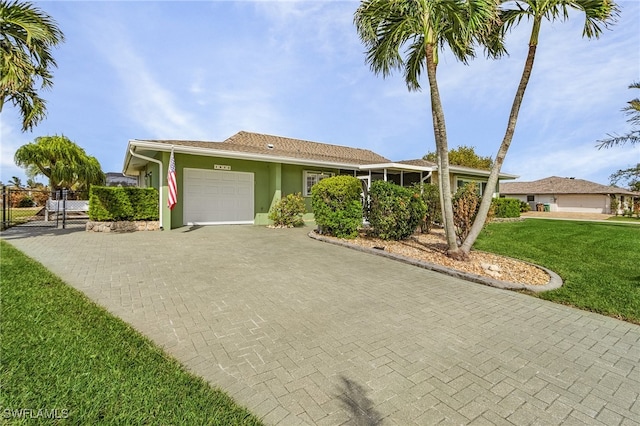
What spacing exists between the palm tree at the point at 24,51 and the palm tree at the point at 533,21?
12.5 m

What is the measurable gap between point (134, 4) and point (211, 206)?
7.33 meters

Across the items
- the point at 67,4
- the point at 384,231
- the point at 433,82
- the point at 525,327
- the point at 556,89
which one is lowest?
the point at 525,327

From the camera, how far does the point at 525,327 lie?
3.61 metres

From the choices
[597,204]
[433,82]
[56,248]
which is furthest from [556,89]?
[597,204]

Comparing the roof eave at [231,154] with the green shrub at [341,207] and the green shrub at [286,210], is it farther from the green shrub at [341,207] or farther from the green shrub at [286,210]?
the green shrub at [341,207]

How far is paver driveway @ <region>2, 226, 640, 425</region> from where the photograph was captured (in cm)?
215

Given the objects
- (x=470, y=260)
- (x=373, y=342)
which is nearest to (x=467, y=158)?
(x=470, y=260)

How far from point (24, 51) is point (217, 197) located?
7.31 m

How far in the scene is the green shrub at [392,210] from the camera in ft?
28.3

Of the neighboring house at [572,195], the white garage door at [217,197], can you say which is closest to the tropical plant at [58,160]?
the white garage door at [217,197]

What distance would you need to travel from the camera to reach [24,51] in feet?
28.1

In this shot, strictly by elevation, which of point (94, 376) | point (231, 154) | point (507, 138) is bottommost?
point (94, 376)

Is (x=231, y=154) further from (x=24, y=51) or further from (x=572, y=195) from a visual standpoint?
(x=572, y=195)

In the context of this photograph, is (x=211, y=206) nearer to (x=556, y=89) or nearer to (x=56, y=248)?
(x=56, y=248)
